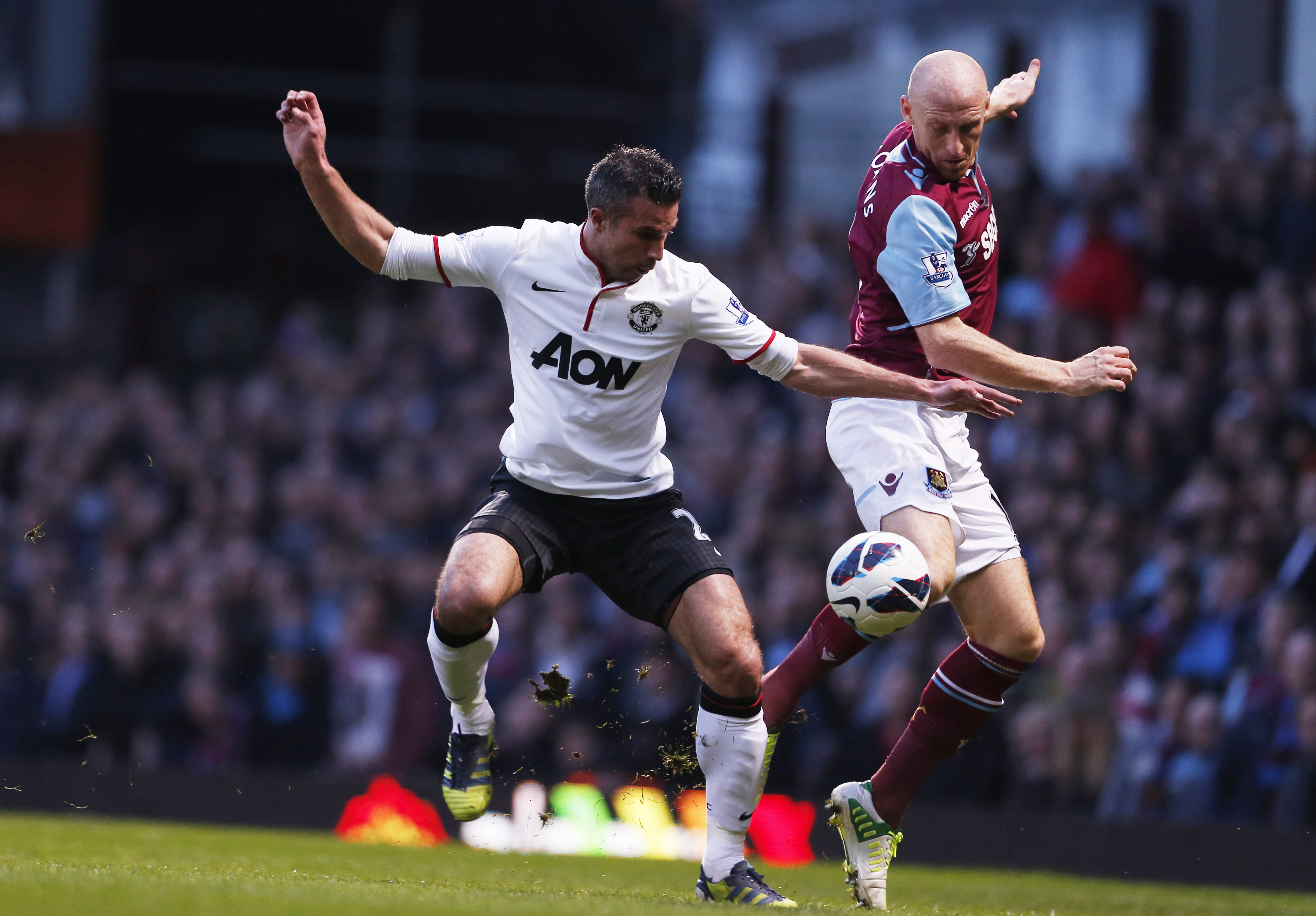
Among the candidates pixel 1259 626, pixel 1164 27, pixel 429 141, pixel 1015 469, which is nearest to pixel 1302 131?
pixel 1164 27

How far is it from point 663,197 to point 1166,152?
26.2ft

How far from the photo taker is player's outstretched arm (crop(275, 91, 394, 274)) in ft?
21.2

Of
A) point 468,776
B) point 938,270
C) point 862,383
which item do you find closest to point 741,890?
point 468,776

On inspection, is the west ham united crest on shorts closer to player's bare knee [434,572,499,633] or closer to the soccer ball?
the soccer ball

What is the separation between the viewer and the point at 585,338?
6508 mm

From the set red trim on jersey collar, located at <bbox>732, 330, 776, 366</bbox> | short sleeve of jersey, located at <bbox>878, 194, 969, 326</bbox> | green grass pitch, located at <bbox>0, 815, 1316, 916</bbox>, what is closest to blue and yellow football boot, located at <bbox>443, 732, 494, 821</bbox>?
green grass pitch, located at <bbox>0, 815, 1316, 916</bbox>

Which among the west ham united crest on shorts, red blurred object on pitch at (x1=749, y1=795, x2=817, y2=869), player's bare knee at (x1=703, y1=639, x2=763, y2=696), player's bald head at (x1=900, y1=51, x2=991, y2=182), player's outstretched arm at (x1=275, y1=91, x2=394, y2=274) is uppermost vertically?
player's bald head at (x1=900, y1=51, x2=991, y2=182)

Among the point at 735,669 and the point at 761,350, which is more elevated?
the point at 761,350

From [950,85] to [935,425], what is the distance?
1.31 metres

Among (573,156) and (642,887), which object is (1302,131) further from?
(642,887)

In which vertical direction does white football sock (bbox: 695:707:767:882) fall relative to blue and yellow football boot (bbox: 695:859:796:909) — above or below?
above

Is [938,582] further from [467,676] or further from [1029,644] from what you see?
[467,676]

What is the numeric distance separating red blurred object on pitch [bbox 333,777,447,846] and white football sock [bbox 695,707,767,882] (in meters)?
4.94

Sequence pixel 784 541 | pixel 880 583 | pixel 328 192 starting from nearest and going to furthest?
pixel 880 583
pixel 328 192
pixel 784 541
